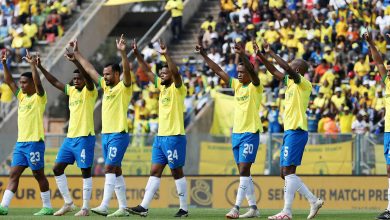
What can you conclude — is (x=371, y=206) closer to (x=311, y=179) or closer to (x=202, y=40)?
(x=311, y=179)

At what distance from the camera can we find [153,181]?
2003 centimetres

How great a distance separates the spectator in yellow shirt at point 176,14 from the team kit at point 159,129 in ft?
68.4

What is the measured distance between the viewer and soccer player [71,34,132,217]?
795 inches

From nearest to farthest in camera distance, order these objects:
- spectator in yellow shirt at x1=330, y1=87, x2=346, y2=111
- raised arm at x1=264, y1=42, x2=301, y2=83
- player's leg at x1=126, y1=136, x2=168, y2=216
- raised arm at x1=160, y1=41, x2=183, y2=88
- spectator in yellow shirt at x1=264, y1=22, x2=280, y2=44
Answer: raised arm at x1=264, y1=42, x2=301, y2=83
raised arm at x1=160, y1=41, x2=183, y2=88
player's leg at x1=126, y1=136, x2=168, y2=216
spectator in yellow shirt at x1=330, y1=87, x2=346, y2=111
spectator in yellow shirt at x1=264, y1=22, x2=280, y2=44

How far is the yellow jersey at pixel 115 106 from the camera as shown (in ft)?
66.8

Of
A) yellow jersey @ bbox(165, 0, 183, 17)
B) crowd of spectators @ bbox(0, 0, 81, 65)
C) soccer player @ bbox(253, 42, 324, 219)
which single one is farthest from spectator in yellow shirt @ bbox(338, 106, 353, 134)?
crowd of spectators @ bbox(0, 0, 81, 65)

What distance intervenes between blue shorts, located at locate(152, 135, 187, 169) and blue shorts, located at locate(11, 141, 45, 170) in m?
2.38

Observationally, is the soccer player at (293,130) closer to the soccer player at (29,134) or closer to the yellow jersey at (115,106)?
the yellow jersey at (115,106)

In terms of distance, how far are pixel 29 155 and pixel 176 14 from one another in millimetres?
21476

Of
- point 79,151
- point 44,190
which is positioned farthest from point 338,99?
point 79,151

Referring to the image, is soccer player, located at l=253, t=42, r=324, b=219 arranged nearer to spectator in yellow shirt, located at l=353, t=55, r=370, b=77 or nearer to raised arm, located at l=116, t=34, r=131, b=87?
raised arm, located at l=116, t=34, r=131, b=87

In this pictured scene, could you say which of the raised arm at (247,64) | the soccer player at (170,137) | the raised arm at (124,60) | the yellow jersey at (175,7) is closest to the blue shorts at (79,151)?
the soccer player at (170,137)

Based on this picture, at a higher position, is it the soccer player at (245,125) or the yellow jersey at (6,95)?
the yellow jersey at (6,95)

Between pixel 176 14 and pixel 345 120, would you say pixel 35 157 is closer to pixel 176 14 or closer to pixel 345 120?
pixel 345 120
